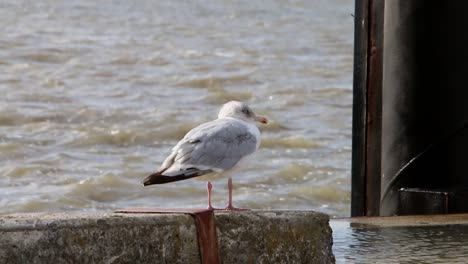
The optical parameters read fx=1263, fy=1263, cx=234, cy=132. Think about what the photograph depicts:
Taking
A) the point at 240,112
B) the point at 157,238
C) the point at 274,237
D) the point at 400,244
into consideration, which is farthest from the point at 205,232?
the point at 240,112

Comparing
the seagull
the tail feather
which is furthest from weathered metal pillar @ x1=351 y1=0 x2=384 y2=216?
the tail feather

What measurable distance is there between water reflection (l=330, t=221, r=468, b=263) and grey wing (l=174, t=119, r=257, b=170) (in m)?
0.51

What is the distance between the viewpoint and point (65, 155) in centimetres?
1069

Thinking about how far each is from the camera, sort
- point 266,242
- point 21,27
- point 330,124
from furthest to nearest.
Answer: point 21,27, point 330,124, point 266,242

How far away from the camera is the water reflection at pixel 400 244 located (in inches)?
177

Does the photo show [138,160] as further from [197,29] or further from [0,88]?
[197,29]

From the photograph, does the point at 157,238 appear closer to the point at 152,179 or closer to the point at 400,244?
the point at 152,179

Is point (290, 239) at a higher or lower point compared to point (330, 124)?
lower

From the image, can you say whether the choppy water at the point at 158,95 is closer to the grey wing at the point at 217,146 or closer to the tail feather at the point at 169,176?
the grey wing at the point at 217,146

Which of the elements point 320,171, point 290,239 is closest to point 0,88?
point 320,171

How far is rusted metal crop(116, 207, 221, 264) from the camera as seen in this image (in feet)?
11.5

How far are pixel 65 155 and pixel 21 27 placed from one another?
7.30 m

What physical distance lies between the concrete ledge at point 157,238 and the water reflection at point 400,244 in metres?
0.75

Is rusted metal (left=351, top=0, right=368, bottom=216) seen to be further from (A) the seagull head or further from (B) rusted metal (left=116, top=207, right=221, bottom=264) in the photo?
(B) rusted metal (left=116, top=207, right=221, bottom=264)
